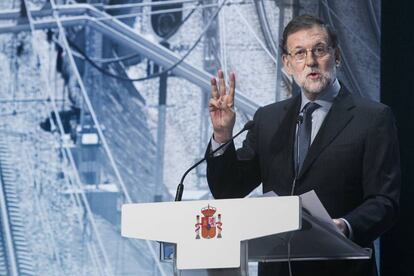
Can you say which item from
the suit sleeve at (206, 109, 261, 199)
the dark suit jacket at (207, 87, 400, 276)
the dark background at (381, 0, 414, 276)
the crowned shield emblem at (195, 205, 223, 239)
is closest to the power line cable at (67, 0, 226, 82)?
the dark background at (381, 0, 414, 276)

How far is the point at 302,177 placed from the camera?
207 centimetres

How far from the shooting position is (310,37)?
2.17 m

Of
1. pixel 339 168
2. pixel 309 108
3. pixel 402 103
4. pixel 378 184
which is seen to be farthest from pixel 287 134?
pixel 402 103

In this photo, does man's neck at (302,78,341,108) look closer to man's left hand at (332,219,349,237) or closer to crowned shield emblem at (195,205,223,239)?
man's left hand at (332,219,349,237)

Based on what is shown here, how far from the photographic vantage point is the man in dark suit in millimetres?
1992

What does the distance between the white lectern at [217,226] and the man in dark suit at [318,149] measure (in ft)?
1.24

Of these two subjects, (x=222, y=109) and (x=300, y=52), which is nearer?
(x=222, y=109)

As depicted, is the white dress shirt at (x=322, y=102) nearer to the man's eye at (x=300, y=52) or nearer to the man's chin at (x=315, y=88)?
the man's chin at (x=315, y=88)

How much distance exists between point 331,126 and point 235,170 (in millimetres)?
308

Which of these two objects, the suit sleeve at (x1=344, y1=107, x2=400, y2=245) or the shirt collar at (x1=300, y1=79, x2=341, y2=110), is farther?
the shirt collar at (x1=300, y1=79, x2=341, y2=110)

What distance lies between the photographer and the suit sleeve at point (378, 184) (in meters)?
1.87

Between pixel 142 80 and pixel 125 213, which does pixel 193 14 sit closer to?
pixel 142 80

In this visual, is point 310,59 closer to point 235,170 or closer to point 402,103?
point 235,170

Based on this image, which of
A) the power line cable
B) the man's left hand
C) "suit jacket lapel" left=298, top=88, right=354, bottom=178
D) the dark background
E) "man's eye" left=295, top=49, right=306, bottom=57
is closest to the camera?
the man's left hand
